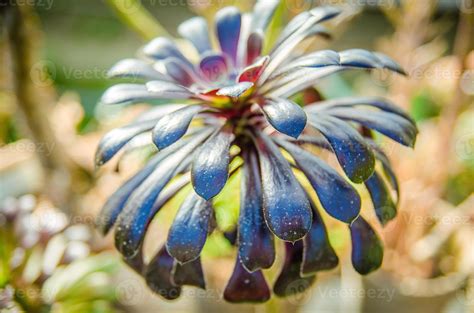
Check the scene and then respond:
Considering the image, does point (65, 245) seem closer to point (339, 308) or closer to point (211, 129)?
point (211, 129)

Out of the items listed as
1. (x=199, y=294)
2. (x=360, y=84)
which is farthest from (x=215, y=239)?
(x=360, y=84)

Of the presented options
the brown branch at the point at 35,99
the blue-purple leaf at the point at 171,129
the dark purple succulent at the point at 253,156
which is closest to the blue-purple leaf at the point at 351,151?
the dark purple succulent at the point at 253,156

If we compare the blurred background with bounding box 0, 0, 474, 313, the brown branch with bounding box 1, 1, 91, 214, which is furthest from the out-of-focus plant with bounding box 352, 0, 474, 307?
the brown branch with bounding box 1, 1, 91, 214

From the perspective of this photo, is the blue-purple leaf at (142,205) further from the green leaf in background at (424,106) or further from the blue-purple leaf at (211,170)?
the green leaf in background at (424,106)

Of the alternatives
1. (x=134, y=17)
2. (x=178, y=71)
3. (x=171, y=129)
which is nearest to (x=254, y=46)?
(x=178, y=71)

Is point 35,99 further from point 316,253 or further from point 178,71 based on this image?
point 316,253

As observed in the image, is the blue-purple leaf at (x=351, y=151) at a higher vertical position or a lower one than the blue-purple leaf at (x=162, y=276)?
higher

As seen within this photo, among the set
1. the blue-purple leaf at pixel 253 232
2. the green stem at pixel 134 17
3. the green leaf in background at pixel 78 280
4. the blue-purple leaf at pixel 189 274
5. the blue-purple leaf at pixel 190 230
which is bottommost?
the green leaf in background at pixel 78 280
